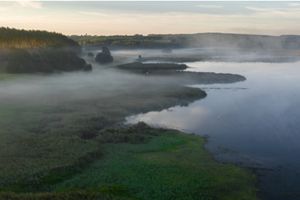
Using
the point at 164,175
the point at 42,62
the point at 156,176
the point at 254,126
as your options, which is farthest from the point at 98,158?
the point at 42,62

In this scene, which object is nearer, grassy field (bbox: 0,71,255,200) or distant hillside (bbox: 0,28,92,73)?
grassy field (bbox: 0,71,255,200)

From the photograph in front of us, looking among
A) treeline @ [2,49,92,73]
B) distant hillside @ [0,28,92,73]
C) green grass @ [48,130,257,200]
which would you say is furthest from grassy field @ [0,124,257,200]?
distant hillside @ [0,28,92,73]

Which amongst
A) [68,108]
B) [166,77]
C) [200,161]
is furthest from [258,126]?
[166,77]

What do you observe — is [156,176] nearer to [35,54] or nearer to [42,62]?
[42,62]

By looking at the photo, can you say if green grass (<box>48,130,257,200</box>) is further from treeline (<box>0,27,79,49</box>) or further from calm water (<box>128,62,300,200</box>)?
treeline (<box>0,27,79,49</box>)

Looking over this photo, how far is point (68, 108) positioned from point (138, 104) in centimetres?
984

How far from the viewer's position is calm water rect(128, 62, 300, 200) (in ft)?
108

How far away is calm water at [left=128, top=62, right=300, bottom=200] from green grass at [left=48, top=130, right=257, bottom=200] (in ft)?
6.18

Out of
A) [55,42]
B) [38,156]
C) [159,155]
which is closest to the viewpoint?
[38,156]

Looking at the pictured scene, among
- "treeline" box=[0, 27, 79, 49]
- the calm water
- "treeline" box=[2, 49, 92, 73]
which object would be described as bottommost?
the calm water

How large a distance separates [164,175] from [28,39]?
329ft

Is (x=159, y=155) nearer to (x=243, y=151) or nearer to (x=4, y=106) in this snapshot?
(x=243, y=151)

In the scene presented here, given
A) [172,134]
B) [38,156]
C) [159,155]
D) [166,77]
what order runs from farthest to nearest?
[166,77]
[172,134]
[159,155]
[38,156]

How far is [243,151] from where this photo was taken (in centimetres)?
3844
